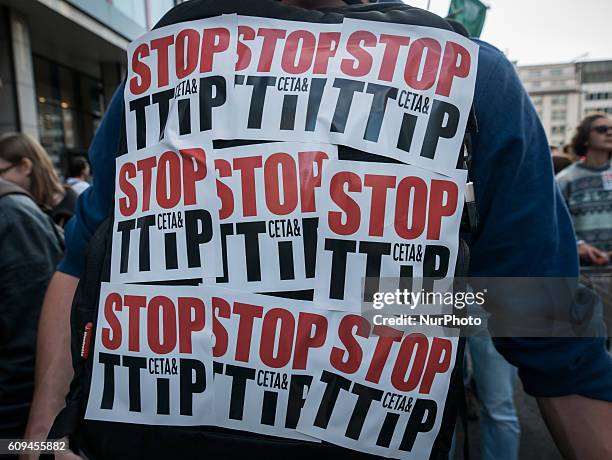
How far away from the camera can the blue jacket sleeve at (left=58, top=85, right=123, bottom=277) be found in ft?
3.35

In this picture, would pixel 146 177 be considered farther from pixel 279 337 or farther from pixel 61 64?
pixel 61 64

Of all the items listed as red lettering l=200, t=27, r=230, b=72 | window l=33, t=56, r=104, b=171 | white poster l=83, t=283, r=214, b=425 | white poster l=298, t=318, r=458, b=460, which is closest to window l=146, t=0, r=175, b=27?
red lettering l=200, t=27, r=230, b=72

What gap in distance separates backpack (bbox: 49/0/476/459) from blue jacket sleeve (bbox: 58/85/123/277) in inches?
3.9

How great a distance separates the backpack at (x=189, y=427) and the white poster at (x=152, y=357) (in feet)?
0.07

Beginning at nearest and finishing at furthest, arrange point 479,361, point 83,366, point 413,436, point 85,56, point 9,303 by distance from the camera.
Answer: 1. point 413,436
2. point 83,366
3. point 9,303
4. point 479,361
5. point 85,56

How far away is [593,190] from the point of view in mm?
3475

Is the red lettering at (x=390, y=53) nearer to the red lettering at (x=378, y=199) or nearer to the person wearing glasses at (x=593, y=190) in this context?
the red lettering at (x=378, y=199)

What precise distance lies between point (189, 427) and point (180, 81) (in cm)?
64

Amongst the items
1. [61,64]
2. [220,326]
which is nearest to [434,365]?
[220,326]

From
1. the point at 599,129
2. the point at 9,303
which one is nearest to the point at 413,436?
the point at 9,303

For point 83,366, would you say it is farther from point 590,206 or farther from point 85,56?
point 85,56

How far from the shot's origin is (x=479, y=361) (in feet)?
8.52

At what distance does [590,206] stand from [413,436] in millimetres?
3334

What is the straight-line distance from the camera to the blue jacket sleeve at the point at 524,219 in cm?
78
